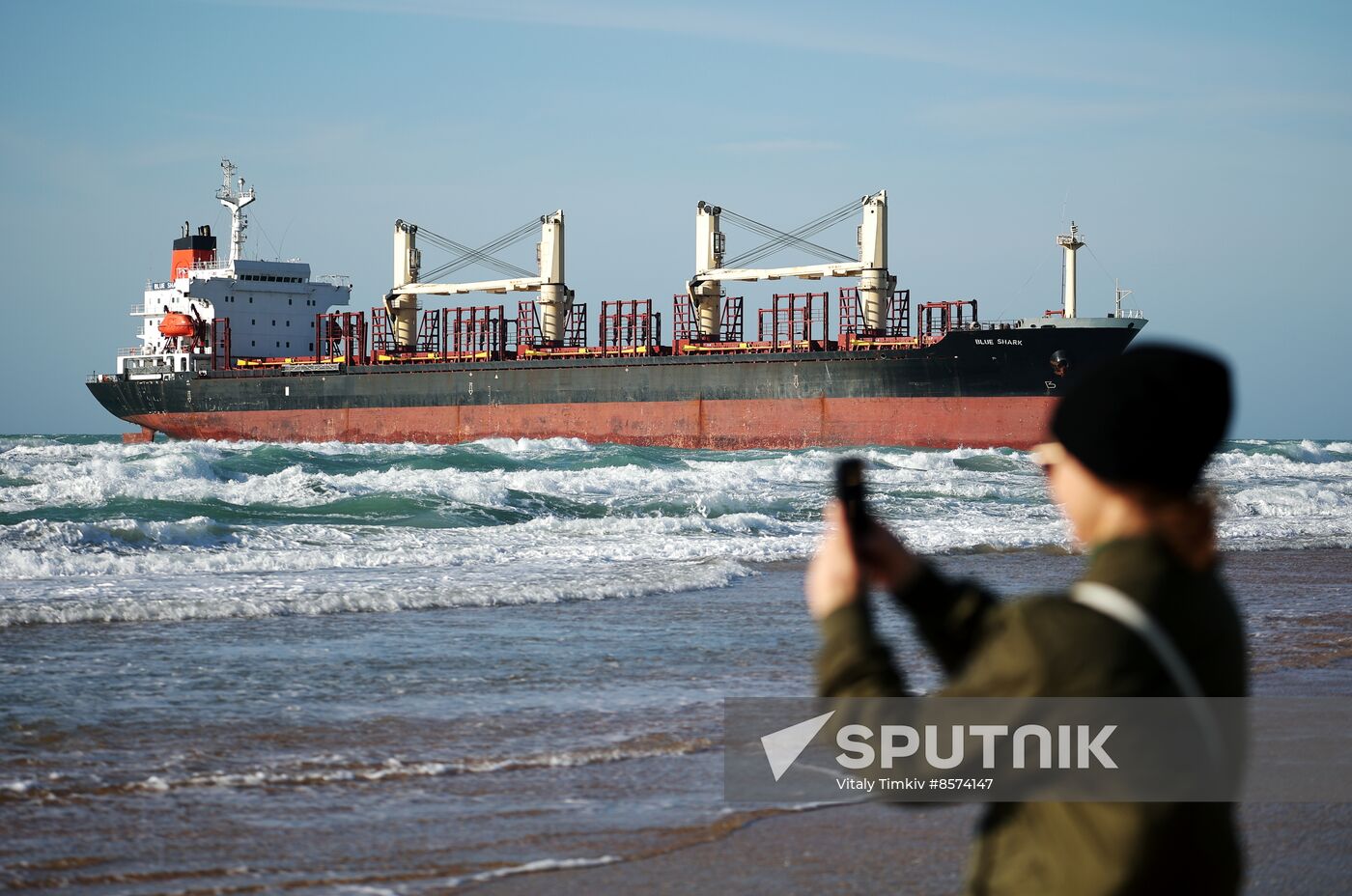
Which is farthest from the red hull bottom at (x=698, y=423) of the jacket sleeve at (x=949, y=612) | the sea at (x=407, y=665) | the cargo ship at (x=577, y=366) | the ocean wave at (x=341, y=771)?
the jacket sleeve at (x=949, y=612)

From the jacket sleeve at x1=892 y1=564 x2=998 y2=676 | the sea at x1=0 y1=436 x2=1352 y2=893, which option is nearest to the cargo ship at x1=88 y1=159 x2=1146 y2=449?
the sea at x1=0 y1=436 x2=1352 y2=893

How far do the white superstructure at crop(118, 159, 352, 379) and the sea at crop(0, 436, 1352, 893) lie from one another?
31126mm

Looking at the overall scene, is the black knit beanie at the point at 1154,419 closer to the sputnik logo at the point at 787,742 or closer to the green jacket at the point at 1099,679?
the green jacket at the point at 1099,679

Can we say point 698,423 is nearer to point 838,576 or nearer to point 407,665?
point 407,665

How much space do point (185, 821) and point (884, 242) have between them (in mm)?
35409

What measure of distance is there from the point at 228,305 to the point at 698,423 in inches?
826

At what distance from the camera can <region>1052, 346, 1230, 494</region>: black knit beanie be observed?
1.41 m

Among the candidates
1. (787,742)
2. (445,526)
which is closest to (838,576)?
(787,742)

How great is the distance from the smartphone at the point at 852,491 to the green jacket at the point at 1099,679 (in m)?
0.09

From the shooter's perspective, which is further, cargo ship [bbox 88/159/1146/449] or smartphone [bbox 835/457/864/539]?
cargo ship [bbox 88/159/1146/449]

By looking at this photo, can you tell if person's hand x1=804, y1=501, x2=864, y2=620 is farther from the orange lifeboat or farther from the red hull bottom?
the orange lifeboat

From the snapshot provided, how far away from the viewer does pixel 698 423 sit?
35719 mm

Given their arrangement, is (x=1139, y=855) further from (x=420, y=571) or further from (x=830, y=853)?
(x=420, y=571)

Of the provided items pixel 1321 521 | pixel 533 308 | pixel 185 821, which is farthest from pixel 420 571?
pixel 533 308
